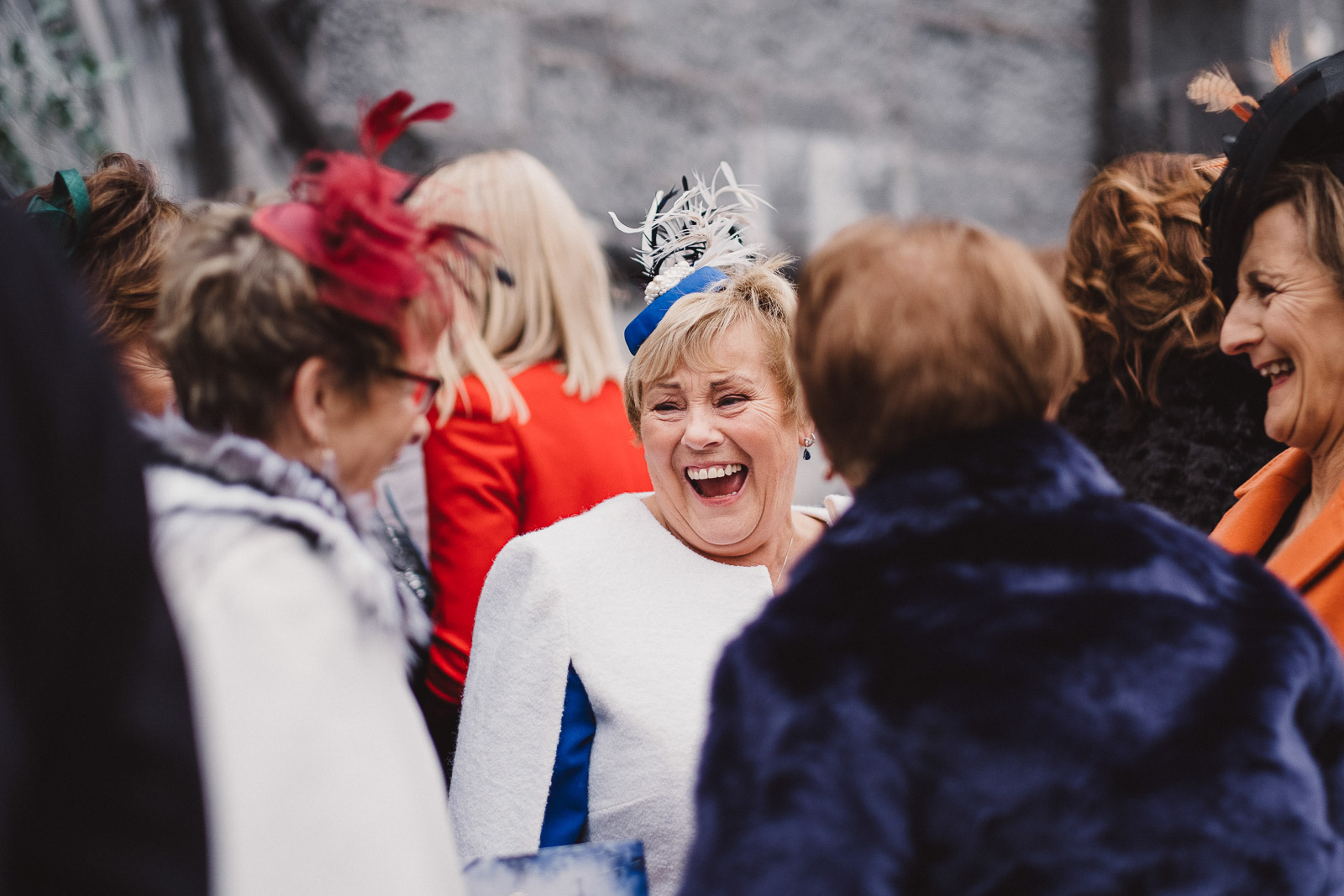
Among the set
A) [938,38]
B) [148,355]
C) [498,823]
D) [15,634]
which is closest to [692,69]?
[938,38]

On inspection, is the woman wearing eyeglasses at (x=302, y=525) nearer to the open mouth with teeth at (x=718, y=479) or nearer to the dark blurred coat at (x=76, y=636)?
the dark blurred coat at (x=76, y=636)

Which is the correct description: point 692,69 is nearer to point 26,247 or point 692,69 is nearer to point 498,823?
point 498,823

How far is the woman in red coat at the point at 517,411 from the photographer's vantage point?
8.05 ft

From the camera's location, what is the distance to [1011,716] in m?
1.13

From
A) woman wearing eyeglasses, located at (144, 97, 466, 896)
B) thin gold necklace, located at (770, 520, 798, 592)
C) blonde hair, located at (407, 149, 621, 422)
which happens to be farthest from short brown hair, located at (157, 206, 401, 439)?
blonde hair, located at (407, 149, 621, 422)

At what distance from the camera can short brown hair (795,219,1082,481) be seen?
1.23m

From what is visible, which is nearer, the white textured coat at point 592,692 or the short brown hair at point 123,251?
the white textured coat at point 592,692

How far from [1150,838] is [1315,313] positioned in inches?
42.2

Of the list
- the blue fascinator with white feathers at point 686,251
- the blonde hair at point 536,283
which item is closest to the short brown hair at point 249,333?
the blue fascinator with white feathers at point 686,251

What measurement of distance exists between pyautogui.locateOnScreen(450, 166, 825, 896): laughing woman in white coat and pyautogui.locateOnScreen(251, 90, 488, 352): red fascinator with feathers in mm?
656

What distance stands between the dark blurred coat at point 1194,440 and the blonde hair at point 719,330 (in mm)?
866

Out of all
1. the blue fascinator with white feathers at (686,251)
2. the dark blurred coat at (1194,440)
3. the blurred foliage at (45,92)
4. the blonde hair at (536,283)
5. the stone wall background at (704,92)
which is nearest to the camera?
the blue fascinator with white feathers at (686,251)

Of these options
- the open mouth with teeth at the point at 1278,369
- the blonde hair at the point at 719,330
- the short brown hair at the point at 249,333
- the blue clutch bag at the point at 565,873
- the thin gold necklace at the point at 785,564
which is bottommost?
the blue clutch bag at the point at 565,873

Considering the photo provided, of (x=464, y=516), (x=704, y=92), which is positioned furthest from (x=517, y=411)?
(x=704, y=92)
